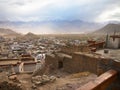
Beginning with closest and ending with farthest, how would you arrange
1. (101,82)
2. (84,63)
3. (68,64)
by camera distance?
(101,82)
(84,63)
(68,64)

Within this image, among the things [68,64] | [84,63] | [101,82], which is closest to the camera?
[101,82]

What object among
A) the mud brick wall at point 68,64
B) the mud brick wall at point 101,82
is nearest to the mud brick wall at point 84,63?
the mud brick wall at point 68,64

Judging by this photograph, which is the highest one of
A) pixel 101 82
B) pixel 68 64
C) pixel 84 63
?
pixel 101 82

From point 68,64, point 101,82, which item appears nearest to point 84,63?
point 68,64

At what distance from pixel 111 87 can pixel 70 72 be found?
41.9 ft

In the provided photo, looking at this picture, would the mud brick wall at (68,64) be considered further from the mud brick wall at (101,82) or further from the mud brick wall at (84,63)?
the mud brick wall at (101,82)

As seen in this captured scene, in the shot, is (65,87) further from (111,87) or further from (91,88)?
(91,88)

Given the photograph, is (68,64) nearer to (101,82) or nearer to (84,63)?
(84,63)

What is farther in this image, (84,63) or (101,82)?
(84,63)

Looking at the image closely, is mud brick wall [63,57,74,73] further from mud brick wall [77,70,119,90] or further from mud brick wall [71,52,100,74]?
mud brick wall [77,70,119,90]

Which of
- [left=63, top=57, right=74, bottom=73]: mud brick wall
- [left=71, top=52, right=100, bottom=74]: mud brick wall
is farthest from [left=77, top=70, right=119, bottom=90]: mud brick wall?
[left=63, top=57, right=74, bottom=73]: mud brick wall

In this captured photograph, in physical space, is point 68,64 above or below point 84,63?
below

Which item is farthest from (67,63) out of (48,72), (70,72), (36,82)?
(36,82)

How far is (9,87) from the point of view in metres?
13.1
